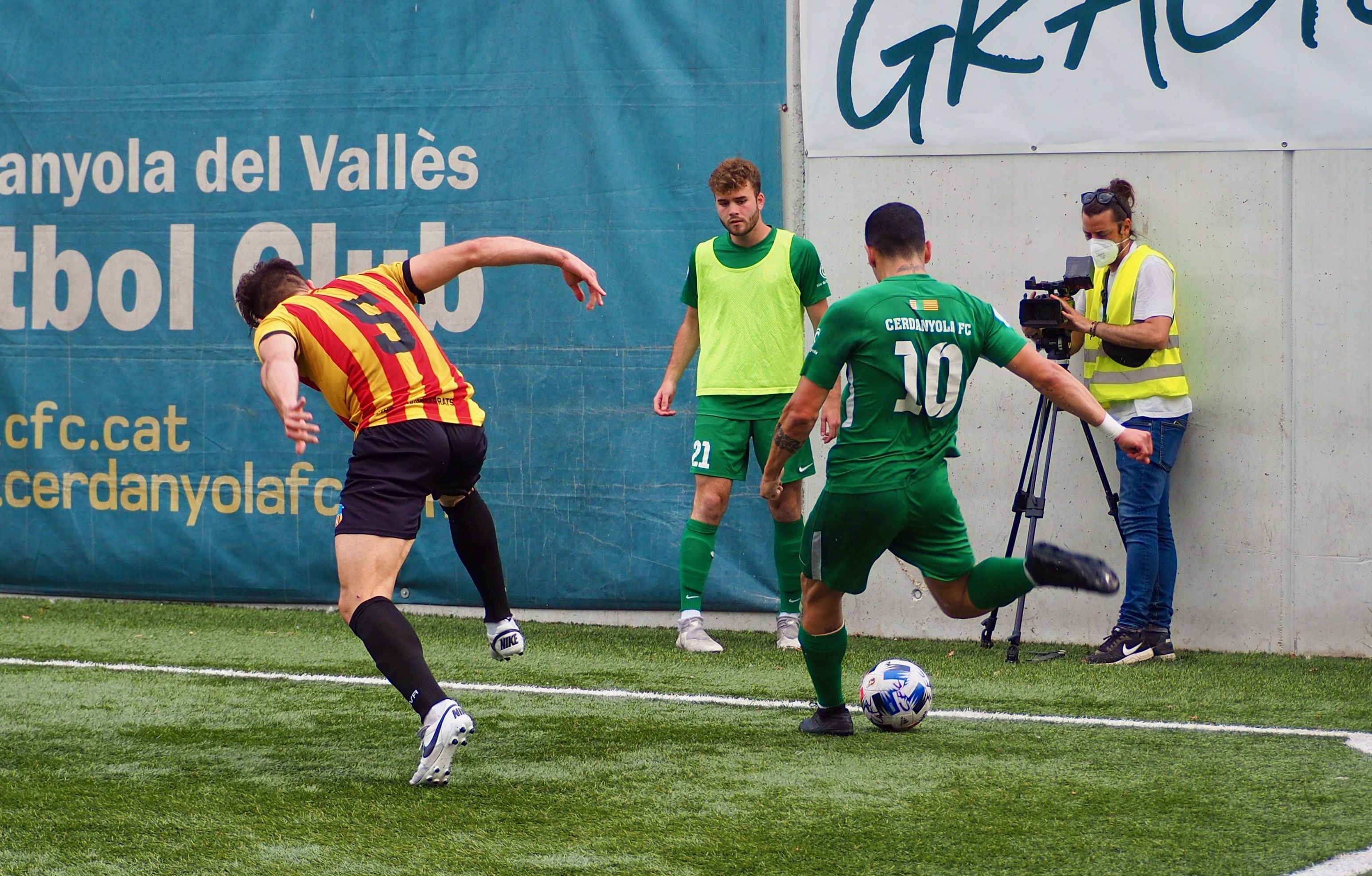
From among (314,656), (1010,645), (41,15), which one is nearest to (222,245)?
(41,15)

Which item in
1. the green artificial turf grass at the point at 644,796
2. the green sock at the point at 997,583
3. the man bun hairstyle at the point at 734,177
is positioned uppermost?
the man bun hairstyle at the point at 734,177

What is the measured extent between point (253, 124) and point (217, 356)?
4.18 feet

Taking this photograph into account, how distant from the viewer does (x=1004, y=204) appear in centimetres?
745

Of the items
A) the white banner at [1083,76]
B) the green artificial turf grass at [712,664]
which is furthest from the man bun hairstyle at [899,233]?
the white banner at [1083,76]

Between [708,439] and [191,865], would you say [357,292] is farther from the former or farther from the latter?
[708,439]

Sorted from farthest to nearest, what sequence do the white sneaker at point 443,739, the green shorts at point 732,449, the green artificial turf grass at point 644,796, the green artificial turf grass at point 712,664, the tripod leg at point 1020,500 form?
the green shorts at point 732,449
the tripod leg at point 1020,500
the green artificial turf grass at point 712,664
the white sneaker at point 443,739
the green artificial turf grass at point 644,796

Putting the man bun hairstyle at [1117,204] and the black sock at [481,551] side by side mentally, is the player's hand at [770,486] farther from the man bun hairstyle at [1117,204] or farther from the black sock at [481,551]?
the man bun hairstyle at [1117,204]

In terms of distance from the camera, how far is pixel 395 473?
177 inches

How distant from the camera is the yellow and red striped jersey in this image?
14.8 feet

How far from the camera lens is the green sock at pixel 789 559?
278 inches

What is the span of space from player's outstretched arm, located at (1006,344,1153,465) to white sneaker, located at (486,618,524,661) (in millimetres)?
1739

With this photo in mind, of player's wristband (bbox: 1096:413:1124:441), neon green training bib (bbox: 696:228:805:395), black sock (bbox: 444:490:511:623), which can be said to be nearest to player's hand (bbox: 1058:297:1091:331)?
neon green training bib (bbox: 696:228:805:395)

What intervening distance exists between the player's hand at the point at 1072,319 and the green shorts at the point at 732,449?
127 cm

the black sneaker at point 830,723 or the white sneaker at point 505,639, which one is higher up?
the white sneaker at point 505,639
